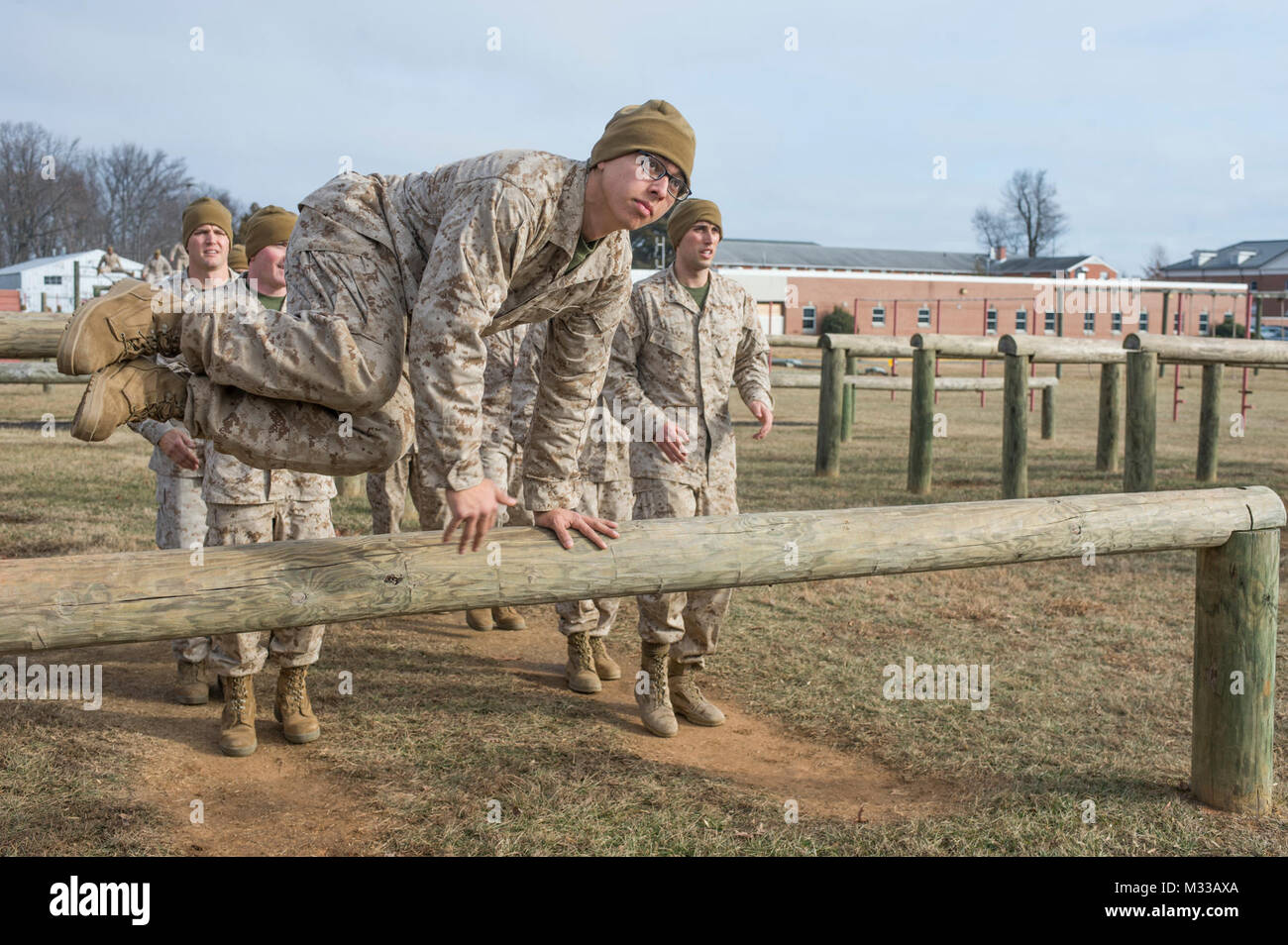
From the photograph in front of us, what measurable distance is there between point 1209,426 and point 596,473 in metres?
8.25

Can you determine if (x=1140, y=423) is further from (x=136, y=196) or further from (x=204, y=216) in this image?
(x=136, y=196)

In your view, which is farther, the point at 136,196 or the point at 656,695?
the point at 136,196

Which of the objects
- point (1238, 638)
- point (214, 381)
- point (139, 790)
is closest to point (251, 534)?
point (139, 790)

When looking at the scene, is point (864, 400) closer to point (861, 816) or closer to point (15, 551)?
point (15, 551)

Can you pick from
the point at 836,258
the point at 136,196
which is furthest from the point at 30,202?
the point at 836,258

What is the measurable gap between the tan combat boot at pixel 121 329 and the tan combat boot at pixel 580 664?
8.92 ft

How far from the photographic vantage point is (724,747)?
Result: 4.66m

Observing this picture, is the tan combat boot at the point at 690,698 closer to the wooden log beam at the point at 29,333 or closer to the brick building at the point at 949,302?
the wooden log beam at the point at 29,333

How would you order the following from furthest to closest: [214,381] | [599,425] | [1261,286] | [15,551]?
[1261,286] → [15,551] → [599,425] → [214,381]

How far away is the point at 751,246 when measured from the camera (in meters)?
63.9

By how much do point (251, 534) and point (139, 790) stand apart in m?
1.00

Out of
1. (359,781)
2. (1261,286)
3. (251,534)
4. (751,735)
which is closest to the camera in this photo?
(359,781)

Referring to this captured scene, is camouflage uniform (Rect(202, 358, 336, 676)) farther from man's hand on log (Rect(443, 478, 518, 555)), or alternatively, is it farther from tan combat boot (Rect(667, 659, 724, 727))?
man's hand on log (Rect(443, 478, 518, 555))

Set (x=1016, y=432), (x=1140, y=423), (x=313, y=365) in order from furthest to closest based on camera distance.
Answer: (x=1016, y=432)
(x=1140, y=423)
(x=313, y=365)
